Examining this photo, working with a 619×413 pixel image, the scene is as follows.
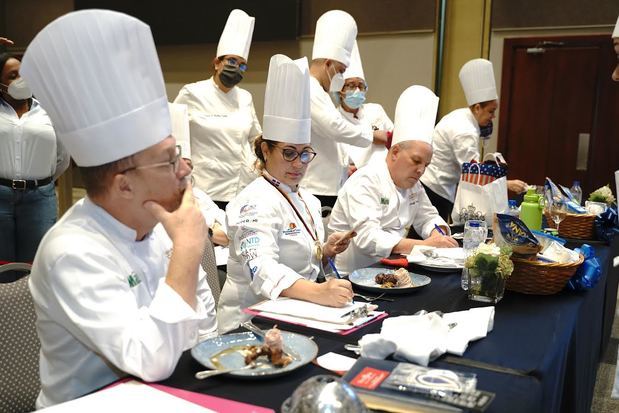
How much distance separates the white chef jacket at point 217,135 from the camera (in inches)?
162

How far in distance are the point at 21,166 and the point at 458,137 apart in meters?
2.67

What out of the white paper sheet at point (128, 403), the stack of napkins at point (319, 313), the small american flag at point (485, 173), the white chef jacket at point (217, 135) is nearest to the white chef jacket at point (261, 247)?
the stack of napkins at point (319, 313)

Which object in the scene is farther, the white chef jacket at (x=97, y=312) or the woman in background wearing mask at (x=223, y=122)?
the woman in background wearing mask at (x=223, y=122)

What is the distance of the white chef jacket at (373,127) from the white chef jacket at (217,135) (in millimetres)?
727

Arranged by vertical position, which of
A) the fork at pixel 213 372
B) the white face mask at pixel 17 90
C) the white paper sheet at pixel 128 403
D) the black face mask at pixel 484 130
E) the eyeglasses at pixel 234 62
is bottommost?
the white paper sheet at pixel 128 403

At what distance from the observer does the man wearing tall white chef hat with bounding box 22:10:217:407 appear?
1.13 meters

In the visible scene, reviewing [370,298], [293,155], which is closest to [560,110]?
[293,155]

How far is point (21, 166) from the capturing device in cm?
300

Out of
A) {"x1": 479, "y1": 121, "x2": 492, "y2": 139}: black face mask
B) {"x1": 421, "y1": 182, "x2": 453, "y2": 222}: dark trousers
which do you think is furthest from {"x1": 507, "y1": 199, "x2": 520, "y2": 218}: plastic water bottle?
{"x1": 479, "y1": 121, "x2": 492, "y2": 139}: black face mask

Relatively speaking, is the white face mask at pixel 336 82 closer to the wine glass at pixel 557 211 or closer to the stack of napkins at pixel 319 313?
the wine glass at pixel 557 211

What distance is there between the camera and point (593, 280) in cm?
196

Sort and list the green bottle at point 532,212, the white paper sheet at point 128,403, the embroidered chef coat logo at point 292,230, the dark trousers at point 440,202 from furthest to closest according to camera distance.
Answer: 1. the dark trousers at point 440,202
2. the green bottle at point 532,212
3. the embroidered chef coat logo at point 292,230
4. the white paper sheet at point 128,403

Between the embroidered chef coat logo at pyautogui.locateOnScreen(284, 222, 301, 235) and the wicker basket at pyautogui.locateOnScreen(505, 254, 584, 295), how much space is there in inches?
27.6

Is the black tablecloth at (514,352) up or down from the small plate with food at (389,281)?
down
